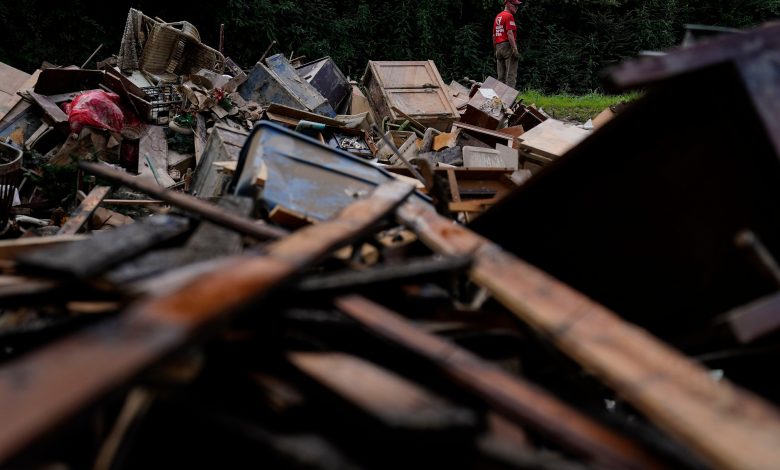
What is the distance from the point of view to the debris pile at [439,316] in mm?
1269

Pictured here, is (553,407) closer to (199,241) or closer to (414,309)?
(414,309)

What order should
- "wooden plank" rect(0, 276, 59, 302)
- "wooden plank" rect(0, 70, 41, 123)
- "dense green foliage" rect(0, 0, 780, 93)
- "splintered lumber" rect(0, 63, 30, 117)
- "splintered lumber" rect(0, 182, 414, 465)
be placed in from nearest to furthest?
"splintered lumber" rect(0, 182, 414, 465)
"wooden plank" rect(0, 276, 59, 302)
"wooden plank" rect(0, 70, 41, 123)
"splintered lumber" rect(0, 63, 30, 117)
"dense green foliage" rect(0, 0, 780, 93)

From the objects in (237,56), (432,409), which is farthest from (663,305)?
(237,56)

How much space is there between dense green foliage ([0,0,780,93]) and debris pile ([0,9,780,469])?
35.2 feet

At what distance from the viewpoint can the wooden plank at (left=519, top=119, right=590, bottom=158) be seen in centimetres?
517

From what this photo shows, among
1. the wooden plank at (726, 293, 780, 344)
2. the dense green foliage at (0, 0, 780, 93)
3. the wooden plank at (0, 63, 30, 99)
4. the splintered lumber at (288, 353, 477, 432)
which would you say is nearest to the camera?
the splintered lumber at (288, 353, 477, 432)

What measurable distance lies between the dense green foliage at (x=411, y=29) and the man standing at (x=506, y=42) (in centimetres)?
341

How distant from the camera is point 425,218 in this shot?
247 centimetres

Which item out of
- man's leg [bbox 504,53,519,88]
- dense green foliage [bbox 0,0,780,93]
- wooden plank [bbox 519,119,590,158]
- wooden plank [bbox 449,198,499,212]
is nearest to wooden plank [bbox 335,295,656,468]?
wooden plank [bbox 449,198,499,212]

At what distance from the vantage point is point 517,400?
1.39 meters

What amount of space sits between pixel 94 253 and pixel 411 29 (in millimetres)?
14462

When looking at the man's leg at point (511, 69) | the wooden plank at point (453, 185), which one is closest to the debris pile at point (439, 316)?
the wooden plank at point (453, 185)

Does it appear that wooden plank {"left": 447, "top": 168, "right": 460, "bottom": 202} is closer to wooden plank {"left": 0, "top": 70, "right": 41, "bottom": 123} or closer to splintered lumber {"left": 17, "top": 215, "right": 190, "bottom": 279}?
splintered lumber {"left": 17, "top": 215, "right": 190, "bottom": 279}

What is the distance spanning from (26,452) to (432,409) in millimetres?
821
